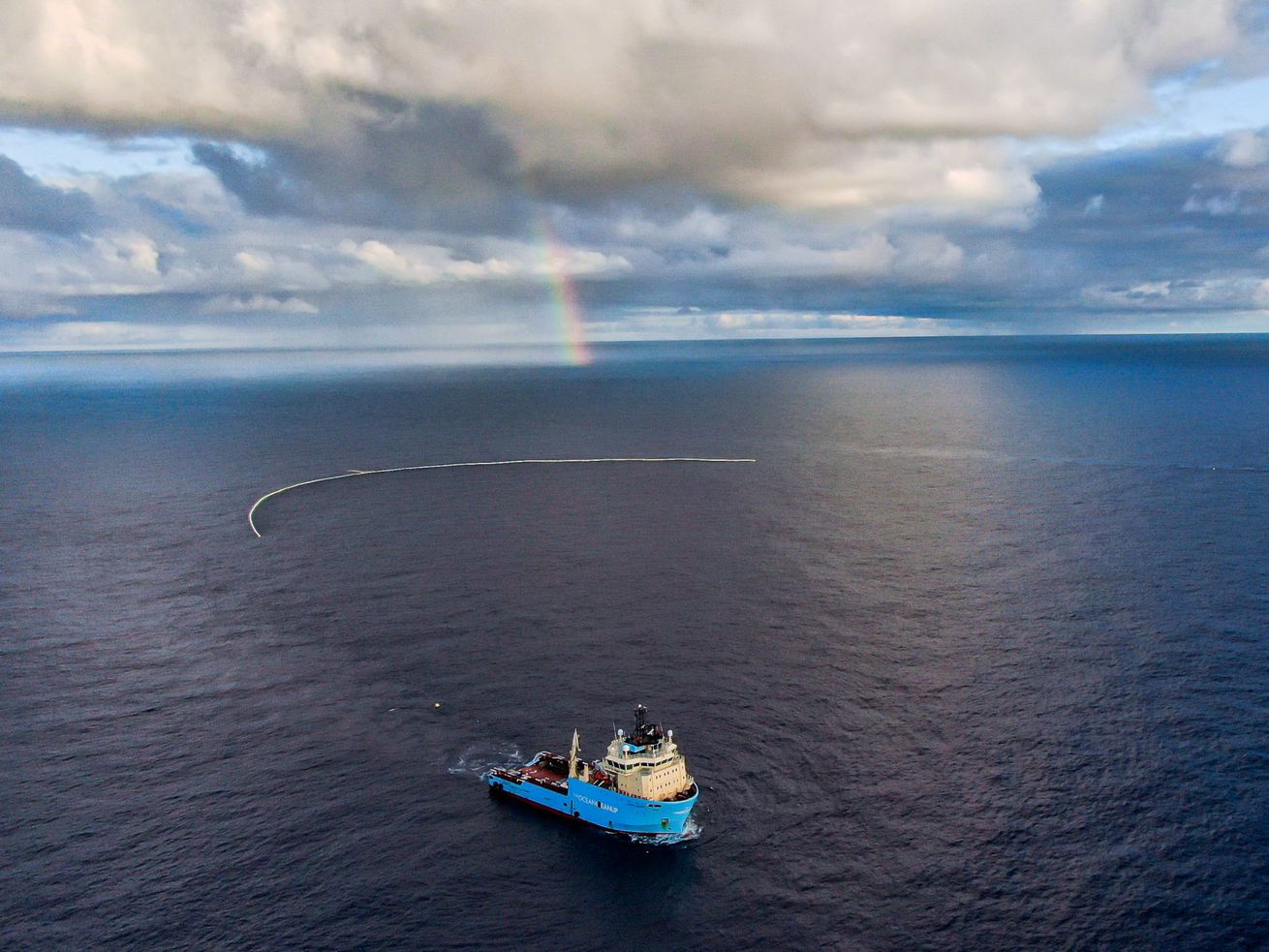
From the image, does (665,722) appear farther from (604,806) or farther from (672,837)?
(672,837)

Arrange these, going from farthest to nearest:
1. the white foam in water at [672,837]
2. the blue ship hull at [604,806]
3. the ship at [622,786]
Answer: the ship at [622,786], the blue ship hull at [604,806], the white foam in water at [672,837]

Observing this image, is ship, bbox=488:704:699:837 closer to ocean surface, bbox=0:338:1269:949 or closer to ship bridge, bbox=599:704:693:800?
ship bridge, bbox=599:704:693:800

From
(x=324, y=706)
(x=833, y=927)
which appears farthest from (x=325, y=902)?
(x=833, y=927)

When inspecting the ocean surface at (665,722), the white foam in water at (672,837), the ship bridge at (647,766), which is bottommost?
the white foam in water at (672,837)

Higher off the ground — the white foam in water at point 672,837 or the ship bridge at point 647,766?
the ship bridge at point 647,766

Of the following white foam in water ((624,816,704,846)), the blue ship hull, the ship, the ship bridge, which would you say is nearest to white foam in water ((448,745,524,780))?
the ship

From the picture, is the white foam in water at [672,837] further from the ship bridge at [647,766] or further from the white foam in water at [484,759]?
the white foam in water at [484,759]

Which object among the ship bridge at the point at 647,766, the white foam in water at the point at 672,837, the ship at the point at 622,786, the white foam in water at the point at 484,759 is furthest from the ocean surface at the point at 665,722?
the ship bridge at the point at 647,766

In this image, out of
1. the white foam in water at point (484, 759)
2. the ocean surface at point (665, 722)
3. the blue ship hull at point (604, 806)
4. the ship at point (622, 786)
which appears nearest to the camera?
the ocean surface at point (665, 722)

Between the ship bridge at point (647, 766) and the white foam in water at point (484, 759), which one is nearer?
the ship bridge at point (647, 766)

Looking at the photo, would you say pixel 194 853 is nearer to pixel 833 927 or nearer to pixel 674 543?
pixel 833 927
